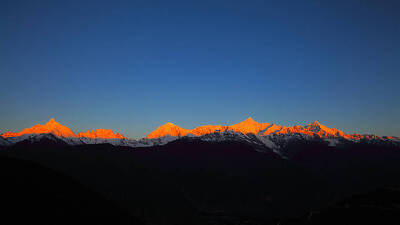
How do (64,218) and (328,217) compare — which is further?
(328,217)

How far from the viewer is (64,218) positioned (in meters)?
92.6

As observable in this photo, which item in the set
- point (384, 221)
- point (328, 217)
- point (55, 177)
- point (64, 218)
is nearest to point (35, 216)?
point (64, 218)

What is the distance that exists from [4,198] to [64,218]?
57.3ft

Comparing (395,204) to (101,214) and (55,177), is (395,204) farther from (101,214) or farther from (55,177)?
(55,177)

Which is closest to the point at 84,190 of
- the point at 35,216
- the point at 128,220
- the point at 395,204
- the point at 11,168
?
the point at 128,220

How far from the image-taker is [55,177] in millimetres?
120188

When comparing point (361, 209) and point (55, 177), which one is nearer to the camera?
point (55, 177)

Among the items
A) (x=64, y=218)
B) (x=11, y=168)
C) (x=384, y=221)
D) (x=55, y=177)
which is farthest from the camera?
(x=384, y=221)

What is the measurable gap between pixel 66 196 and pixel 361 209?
561 ft

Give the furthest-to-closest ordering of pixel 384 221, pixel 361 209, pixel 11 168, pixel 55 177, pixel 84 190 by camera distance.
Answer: pixel 361 209 < pixel 384 221 < pixel 84 190 < pixel 55 177 < pixel 11 168

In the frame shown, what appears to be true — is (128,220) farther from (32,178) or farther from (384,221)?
(384,221)

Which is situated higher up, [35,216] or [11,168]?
[11,168]

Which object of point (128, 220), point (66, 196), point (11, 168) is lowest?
point (128, 220)

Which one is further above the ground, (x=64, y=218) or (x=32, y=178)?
(x=32, y=178)
